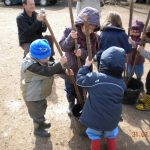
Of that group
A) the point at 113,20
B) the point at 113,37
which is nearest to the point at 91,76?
the point at 113,37

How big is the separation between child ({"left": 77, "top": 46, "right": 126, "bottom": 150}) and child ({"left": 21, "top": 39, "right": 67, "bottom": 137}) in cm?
45

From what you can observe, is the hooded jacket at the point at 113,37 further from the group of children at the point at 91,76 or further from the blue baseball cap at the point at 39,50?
the blue baseball cap at the point at 39,50

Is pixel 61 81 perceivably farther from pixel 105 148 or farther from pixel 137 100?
pixel 105 148

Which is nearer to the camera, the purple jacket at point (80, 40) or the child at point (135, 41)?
the purple jacket at point (80, 40)

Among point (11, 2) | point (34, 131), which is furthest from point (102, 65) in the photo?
point (11, 2)

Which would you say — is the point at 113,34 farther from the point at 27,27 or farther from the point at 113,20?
the point at 27,27

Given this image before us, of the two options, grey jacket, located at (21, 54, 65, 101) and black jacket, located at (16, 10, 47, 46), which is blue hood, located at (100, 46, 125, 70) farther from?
black jacket, located at (16, 10, 47, 46)

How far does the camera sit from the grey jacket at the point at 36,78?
3148mm

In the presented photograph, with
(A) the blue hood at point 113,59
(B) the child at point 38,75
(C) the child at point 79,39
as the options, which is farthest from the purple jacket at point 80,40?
(A) the blue hood at point 113,59

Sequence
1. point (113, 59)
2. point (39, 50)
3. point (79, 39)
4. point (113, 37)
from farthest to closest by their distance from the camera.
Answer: point (113, 37) → point (79, 39) → point (39, 50) → point (113, 59)

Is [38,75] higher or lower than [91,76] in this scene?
lower

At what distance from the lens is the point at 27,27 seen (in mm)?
4191

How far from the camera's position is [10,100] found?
4.39m

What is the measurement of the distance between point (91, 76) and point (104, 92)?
0.19 metres
